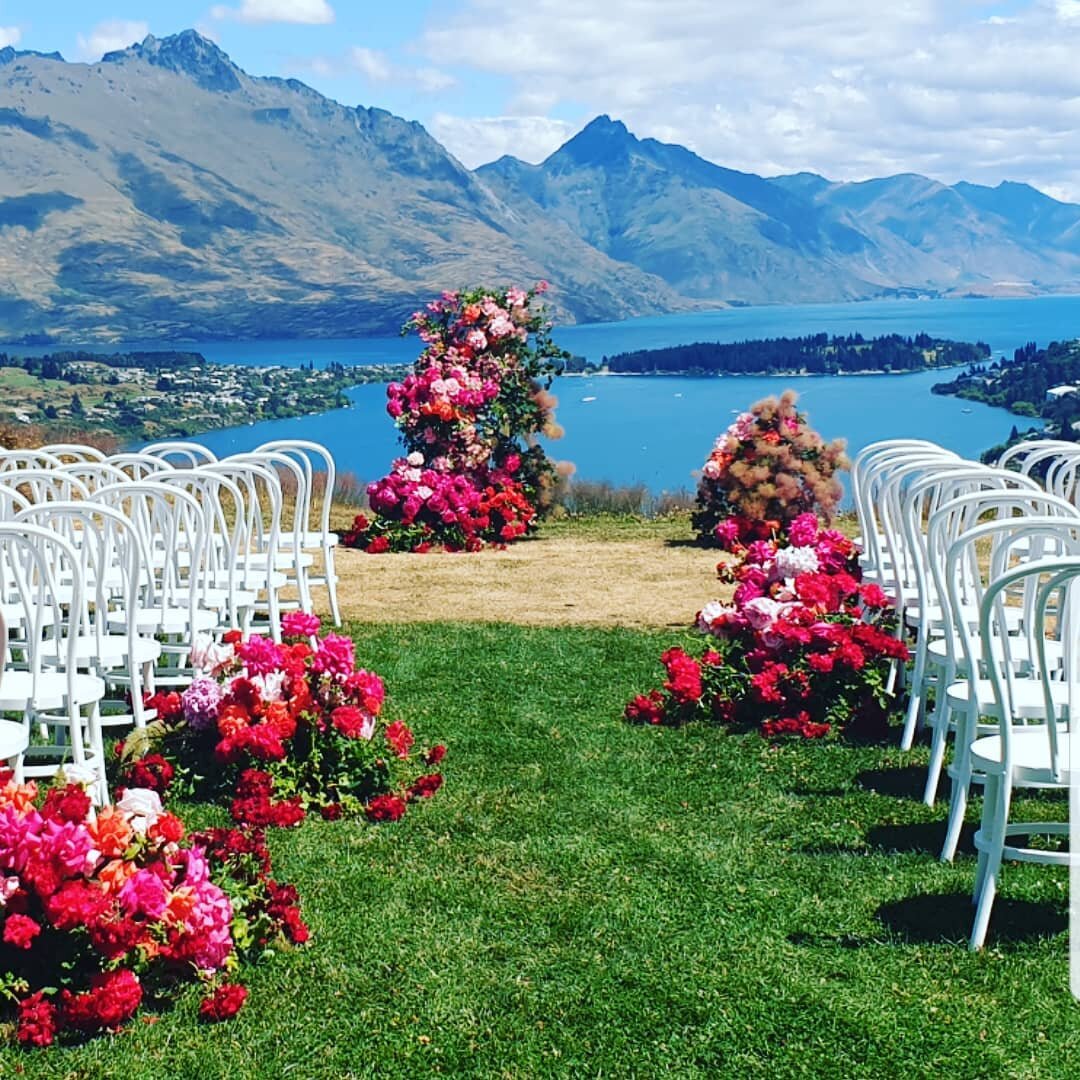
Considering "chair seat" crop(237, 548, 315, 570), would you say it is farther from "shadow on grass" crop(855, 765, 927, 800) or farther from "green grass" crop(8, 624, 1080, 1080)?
"shadow on grass" crop(855, 765, 927, 800)

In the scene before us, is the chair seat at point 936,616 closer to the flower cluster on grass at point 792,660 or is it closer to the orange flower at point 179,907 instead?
the flower cluster on grass at point 792,660

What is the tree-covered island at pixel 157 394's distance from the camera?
36812mm

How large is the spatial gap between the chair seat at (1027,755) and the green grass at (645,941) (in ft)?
1.75

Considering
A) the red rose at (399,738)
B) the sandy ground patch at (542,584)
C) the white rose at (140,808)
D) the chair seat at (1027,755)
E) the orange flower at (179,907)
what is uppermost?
the chair seat at (1027,755)

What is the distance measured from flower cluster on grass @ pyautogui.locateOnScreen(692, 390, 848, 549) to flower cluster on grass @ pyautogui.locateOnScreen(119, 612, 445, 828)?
24.0ft

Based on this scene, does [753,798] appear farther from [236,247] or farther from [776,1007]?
[236,247]

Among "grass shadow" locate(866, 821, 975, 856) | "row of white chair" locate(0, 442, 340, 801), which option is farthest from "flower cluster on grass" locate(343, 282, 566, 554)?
"grass shadow" locate(866, 821, 975, 856)

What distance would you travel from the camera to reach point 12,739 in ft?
14.4

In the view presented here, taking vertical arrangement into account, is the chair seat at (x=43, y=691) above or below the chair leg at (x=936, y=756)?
above

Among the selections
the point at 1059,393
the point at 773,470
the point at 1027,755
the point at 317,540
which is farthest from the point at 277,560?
the point at 1059,393

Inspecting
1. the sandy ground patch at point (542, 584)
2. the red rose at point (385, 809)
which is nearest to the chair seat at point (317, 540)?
the sandy ground patch at point (542, 584)

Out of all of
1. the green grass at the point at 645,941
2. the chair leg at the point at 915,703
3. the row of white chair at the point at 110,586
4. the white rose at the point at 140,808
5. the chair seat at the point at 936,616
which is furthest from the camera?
the chair leg at the point at 915,703

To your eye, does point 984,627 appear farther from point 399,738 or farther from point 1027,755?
point 399,738

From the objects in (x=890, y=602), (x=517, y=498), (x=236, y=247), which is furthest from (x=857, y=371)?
(x=236, y=247)
